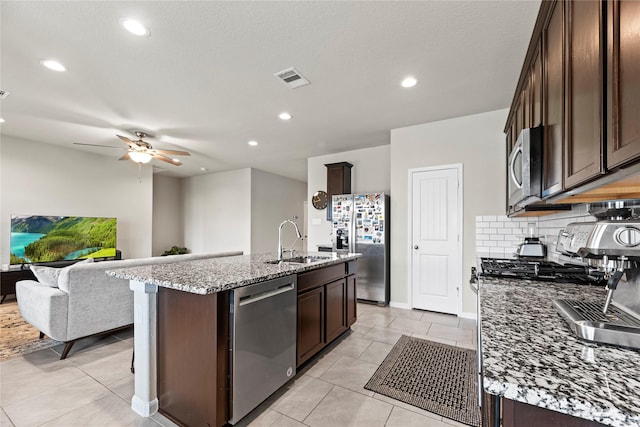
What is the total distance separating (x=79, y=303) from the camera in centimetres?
261

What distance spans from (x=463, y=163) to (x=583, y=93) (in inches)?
113

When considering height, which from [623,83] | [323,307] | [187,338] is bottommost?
[323,307]

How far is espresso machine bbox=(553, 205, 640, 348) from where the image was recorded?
30.4 inches

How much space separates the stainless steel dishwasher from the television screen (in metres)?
5.19

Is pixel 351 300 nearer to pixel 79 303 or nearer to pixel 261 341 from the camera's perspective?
pixel 261 341

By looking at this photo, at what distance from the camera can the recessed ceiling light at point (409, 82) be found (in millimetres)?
2811

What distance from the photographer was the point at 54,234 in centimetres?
494

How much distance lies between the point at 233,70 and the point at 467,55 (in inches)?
82.4

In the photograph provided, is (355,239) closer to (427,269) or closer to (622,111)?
(427,269)

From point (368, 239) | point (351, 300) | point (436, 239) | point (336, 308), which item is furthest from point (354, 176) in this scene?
point (336, 308)

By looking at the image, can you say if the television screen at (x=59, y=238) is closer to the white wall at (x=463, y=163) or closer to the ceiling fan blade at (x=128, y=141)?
the ceiling fan blade at (x=128, y=141)

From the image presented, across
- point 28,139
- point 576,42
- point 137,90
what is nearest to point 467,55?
point 576,42

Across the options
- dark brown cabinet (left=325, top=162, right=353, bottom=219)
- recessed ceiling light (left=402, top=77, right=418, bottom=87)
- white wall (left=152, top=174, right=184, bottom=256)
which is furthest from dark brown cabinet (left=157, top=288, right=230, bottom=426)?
white wall (left=152, top=174, right=184, bottom=256)

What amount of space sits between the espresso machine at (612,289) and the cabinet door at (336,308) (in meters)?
1.88
